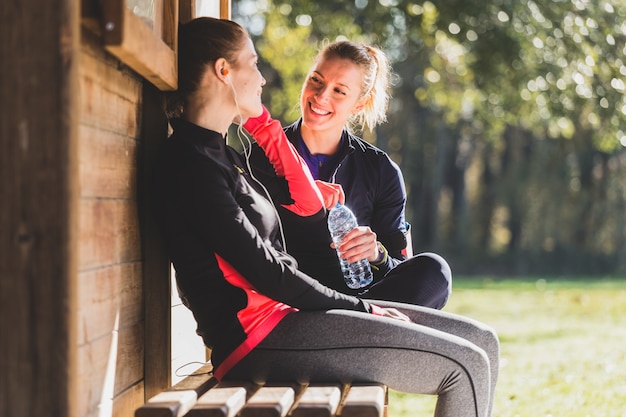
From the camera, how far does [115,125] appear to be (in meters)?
2.75

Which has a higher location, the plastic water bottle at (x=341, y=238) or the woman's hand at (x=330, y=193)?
the woman's hand at (x=330, y=193)

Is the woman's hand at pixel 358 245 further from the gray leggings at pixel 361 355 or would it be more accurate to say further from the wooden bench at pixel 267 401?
the wooden bench at pixel 267 401

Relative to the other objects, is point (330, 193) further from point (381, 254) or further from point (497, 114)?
point (497, 114)

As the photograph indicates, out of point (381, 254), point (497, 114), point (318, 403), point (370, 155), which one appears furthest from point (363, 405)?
point (497, 114)

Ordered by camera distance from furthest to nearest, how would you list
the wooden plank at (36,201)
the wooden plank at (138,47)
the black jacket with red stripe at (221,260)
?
the black jacket with red stripe at (221,260) → the wooden plank at (138,47) → the wooden plank at (36,201)

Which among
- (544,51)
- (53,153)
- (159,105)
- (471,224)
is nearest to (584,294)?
(544,51)

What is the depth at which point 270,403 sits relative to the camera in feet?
8.31

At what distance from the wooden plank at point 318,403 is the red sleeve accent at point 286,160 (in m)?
0.96

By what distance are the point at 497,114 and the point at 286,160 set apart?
11.0 meters

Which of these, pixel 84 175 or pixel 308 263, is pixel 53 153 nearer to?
pixel 84 175

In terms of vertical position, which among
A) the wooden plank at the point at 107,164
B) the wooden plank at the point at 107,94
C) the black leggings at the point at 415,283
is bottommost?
the black leggings at the point at 415,283

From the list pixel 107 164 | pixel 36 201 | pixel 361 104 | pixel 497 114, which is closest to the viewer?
pixel 36 201

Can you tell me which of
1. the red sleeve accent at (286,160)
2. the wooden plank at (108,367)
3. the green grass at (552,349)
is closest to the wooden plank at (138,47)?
the red sleeve accent at (286,160)

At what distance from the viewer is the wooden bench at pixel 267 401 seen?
2.49 metres
